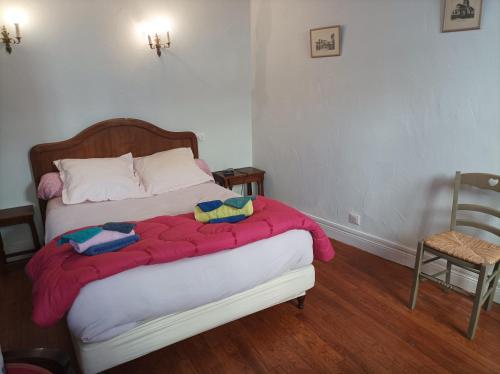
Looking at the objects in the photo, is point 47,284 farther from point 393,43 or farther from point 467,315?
point 393,43

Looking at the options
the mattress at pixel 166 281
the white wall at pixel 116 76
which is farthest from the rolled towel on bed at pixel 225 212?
the white wall at pixel 116 76

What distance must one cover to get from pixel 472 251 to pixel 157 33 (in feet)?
10.2

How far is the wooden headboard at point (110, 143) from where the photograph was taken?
9.87ft

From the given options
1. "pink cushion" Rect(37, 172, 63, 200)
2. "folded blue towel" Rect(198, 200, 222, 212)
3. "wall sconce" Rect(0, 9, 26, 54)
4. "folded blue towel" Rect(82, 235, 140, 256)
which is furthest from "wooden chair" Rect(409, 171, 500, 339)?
"wall sconce" Rect(0, 9, 26, 54)

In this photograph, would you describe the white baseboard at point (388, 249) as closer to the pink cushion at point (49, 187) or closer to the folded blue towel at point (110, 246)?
the folded blue towel at point (110, 246)

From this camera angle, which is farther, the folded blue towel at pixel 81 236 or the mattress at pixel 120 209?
the mattress at pixel 120 209

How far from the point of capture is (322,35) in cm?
304

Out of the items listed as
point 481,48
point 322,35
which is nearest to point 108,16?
point 322,35

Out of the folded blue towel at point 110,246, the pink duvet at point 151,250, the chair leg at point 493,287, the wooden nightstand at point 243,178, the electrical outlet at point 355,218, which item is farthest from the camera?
the wooden nightstand at point 243,178

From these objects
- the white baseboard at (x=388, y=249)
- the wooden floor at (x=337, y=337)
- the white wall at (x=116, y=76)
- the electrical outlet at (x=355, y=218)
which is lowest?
the wooden floor at (x=337, y=337)

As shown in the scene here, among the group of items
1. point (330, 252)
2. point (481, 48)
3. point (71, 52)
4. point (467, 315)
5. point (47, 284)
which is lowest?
point (467, 315)

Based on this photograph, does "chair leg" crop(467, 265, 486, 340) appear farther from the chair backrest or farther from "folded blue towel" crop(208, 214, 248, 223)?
"folded blue towel" crop(208, 214, 248, 223)

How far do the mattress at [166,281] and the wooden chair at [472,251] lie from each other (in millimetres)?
771

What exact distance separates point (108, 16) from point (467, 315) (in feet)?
11.9
